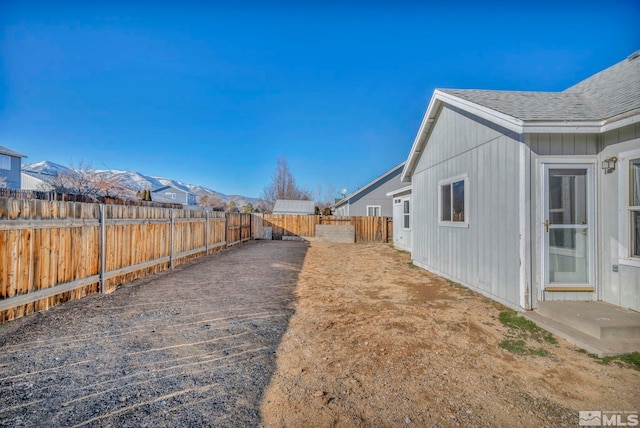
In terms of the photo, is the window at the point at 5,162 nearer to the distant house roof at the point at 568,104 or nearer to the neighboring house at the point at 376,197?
the neighboring house at the point at 376,197

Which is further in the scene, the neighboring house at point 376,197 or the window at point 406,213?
the neighboring house at point 376,197

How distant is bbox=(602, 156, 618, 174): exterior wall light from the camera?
159 inches

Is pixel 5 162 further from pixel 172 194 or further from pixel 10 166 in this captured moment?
pixel 172 194

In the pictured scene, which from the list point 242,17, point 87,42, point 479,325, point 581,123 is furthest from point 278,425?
point 87,42

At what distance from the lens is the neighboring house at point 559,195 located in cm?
391

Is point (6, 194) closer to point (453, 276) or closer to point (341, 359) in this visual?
point (341, 359)

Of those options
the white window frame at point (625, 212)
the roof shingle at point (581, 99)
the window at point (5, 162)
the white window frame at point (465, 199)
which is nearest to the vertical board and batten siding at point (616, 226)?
the white window frame at point (625, 212)

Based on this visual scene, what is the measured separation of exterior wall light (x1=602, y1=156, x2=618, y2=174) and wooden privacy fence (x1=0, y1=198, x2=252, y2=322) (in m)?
8.06

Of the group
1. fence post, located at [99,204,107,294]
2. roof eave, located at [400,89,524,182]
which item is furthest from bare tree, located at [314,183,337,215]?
fence post, located at [99,204,107,294]

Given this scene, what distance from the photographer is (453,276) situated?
6574 millimetres

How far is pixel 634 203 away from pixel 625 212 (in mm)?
145

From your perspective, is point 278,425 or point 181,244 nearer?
point 278,425

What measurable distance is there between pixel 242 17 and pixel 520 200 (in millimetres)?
10581

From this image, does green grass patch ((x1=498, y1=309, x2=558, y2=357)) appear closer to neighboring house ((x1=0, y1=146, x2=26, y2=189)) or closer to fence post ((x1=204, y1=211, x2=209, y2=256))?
fence post ((x1=204, y1=211, x2=209, y2=256))
